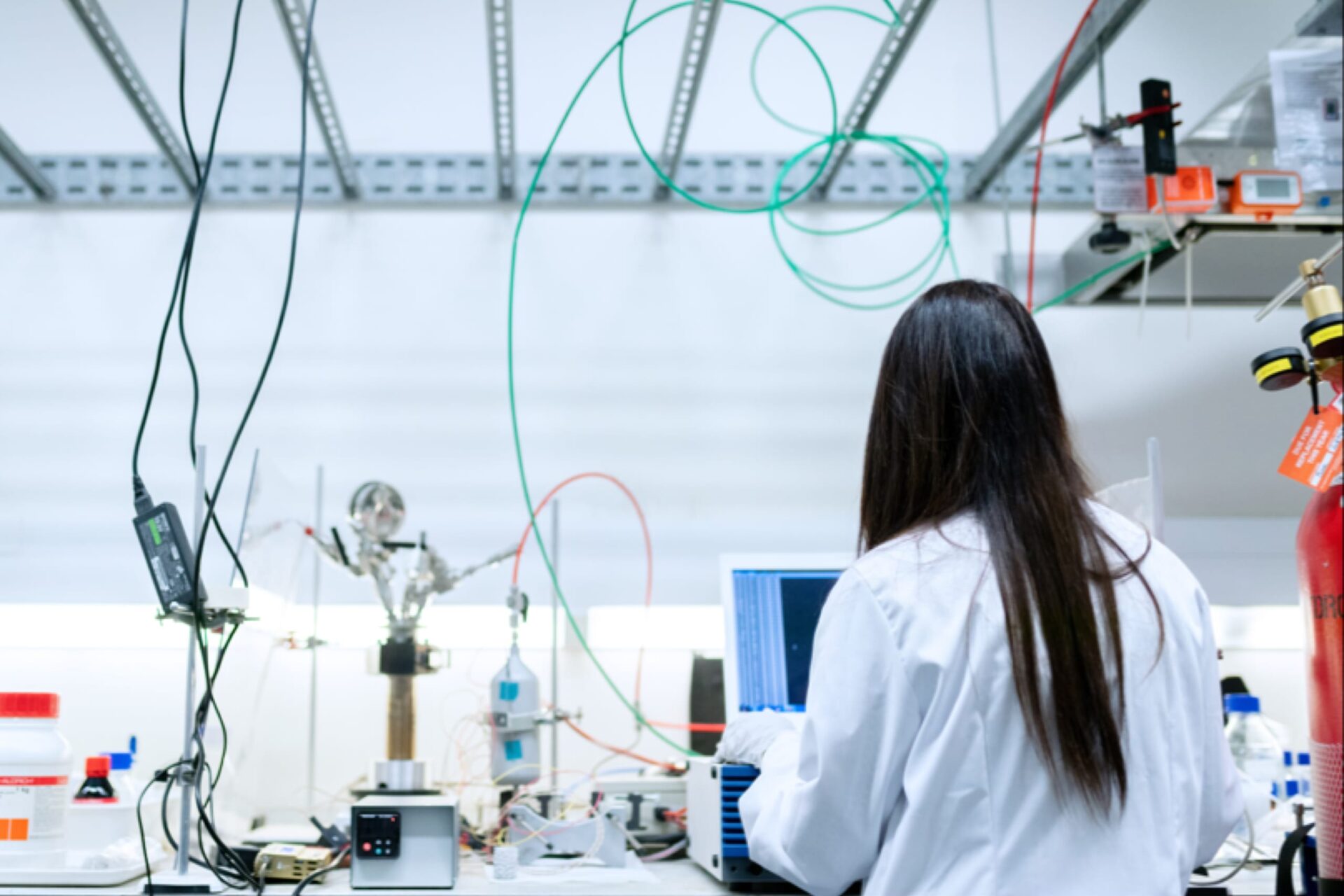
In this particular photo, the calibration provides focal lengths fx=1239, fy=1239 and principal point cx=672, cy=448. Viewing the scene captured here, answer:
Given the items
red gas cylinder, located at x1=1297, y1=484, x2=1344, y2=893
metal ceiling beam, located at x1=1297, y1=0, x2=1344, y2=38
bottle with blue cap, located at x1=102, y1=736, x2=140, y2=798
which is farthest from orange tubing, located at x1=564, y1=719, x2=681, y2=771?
metal ceiling beam, located at x1=1297, y1=0, x2=1344, y2=38

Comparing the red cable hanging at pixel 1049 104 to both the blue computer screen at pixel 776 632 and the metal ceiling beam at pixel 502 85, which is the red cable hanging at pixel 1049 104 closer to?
the blue computer screen at pixel 776 632

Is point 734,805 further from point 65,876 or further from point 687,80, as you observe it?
point 687,80

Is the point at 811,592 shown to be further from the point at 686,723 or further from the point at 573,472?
the point at 573,472

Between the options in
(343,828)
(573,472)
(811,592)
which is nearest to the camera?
(343,828)

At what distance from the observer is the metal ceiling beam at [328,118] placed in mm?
2082

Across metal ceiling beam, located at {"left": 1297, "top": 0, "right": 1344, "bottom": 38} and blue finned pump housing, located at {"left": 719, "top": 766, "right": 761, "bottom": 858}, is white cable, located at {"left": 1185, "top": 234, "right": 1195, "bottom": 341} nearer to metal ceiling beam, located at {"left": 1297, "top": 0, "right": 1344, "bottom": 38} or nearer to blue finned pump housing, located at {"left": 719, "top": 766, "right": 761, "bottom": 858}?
metal ceiling beam, located at {"left": 1297, "top": 0, "right": 1344, "bottom": 38}

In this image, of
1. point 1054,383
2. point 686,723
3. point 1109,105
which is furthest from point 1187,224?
point 686,723

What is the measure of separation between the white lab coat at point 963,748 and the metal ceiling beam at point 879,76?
3.52 ft

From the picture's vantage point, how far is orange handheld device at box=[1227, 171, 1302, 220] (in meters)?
1.86

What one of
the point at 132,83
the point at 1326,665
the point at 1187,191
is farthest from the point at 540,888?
the point at 132,83

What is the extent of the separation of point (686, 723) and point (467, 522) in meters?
0.54

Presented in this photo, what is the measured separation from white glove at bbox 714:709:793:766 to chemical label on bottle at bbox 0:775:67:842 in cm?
76

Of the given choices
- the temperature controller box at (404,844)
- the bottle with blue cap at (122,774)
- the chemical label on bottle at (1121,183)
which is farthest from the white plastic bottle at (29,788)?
the chemical label on bottle at (1121,183)

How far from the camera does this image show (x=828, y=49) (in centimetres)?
256
